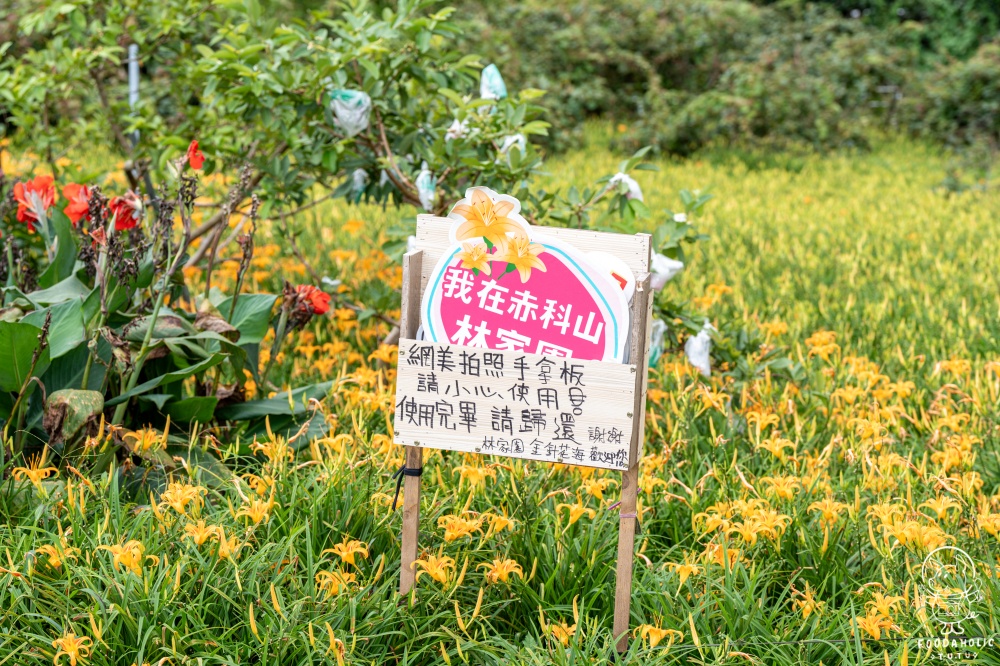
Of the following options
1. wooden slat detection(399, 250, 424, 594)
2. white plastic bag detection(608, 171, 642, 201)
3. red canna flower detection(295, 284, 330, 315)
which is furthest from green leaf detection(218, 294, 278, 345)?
white plastic bag detection(608, 171, 642, 201)

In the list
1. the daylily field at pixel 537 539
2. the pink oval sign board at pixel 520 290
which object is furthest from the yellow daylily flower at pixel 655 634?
the pink oval sign board at pixel 520 290

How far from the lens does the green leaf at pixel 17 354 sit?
2131 millimetres

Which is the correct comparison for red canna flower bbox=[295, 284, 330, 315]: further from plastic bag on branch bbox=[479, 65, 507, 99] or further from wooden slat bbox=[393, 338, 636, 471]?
plastic bag on branch bbox=[479, 65, 507, 99]

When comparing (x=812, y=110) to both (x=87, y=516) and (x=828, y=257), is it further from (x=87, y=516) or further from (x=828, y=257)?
(x=87, y=516)

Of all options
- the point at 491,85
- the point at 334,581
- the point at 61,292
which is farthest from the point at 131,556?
the point at 491,85

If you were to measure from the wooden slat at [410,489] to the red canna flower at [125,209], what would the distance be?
35.0 inches

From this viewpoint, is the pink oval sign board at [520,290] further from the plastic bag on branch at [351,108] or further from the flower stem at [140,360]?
the plastic bag on branch at [351,108]

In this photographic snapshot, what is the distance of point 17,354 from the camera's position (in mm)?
2172

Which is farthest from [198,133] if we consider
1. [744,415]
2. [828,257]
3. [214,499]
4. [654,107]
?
[654,107]

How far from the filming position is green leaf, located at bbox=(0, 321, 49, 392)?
2.13m

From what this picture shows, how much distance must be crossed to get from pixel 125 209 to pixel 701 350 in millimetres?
1868

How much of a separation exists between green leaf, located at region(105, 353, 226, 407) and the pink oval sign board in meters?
0.75

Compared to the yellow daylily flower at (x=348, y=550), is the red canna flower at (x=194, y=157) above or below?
above

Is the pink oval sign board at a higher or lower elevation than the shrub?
higher
